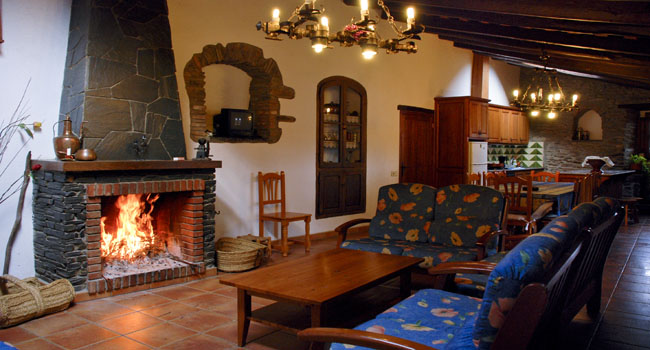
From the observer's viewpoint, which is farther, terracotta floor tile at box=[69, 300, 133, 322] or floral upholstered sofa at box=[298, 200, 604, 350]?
terracotta floor tile at box=[69, 300, 133, 322]

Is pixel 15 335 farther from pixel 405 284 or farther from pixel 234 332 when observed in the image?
pixel 405 284

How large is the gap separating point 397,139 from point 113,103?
515 centimetres

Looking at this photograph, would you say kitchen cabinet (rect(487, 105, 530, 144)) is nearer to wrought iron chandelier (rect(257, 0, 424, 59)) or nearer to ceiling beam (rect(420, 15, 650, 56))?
ceiling beam (rect(420, 15, 650, 56))

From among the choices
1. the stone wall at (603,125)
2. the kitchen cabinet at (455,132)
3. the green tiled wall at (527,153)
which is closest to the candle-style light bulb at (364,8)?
the kitchen cabinet at (455,132)

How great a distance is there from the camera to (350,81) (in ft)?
24.3

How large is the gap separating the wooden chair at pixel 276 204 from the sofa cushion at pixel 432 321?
3100 mm

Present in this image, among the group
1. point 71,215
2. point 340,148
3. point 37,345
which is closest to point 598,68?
point 340,148

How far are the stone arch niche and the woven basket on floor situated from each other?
83.3 inches

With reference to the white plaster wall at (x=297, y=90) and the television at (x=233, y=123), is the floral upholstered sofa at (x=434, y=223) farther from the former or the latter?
the television at (x=233, y=123)

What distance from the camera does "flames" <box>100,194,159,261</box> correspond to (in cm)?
468

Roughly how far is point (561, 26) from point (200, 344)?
14.2ft

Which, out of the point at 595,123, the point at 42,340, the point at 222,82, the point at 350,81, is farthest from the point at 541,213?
the point at 595,123

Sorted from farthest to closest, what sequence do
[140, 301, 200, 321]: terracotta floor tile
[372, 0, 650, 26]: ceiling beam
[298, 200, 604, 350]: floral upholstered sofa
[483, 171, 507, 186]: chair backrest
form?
1. [483, 171, 507, 186]: chair backrest
2. [140, 301, 200, 321]: terracotta floor tile
3. [372, 0, 650, 26]: ceiling beam
4. [298, 200, 604, 350]: floral upholstered sofa

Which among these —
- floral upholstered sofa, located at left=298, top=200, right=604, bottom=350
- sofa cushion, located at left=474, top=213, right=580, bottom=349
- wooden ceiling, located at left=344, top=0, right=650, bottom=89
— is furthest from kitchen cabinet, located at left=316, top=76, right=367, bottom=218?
sofa cushion, located at left=474, top=213, right=580, bottom=349
